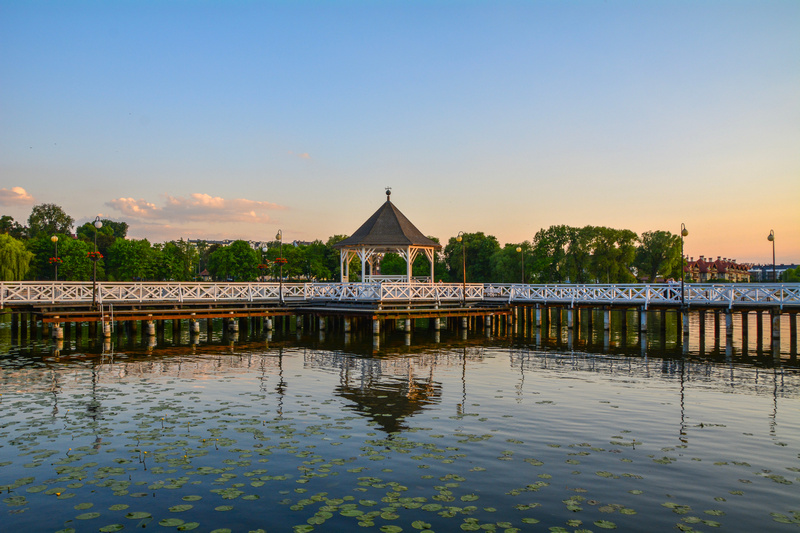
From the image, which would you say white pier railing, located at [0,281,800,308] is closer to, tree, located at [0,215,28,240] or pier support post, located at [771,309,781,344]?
pier support post, located at [771,309,781,344]

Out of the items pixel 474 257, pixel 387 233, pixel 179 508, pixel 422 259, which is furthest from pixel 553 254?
pixel 179 508

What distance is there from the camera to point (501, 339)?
34531 mm

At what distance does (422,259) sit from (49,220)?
222 ft

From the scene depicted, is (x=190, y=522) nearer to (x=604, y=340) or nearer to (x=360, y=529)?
(x=360, y=529)

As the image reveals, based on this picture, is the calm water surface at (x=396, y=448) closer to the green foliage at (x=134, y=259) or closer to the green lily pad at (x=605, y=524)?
the green lily pad at (x=605, y=524)

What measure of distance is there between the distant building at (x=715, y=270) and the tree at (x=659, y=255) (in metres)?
47.6

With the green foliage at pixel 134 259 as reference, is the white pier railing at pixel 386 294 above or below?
below

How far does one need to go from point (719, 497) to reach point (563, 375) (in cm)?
1193

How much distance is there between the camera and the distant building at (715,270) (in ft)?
449

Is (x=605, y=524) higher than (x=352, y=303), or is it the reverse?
(x=352, y=303)

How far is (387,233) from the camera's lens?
3972 cm

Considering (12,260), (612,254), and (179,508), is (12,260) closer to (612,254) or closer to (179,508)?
(179,508)

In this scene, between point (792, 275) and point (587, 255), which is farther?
point (792, 275)

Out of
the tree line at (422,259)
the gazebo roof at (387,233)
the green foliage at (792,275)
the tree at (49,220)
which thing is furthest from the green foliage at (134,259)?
the green foliage at (792,275)
